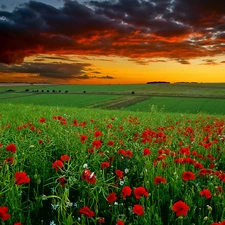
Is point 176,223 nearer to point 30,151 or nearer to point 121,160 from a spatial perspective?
point 121,160

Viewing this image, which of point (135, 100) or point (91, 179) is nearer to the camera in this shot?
point (91, 179)

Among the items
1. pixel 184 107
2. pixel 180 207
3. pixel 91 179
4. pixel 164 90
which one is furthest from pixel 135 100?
pixel 180 207

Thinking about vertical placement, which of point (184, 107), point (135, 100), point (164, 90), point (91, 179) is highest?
point (164, 90)

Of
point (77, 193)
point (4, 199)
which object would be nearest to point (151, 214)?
point (77, 193)

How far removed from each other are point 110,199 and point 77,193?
3.75 ft

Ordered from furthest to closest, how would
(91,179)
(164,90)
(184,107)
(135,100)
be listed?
(164,90)
(135,100)
(184,107)
(91,179)

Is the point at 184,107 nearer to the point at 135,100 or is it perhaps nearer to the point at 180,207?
the point at 135,100

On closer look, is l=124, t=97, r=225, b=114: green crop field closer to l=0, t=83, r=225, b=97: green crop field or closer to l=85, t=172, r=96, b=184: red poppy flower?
l=0, t=83, r=225, b=97: green crop field

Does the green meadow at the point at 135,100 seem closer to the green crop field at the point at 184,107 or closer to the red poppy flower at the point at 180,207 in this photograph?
the green crop field at the point at 184,107

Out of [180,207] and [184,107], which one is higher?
[180,207]

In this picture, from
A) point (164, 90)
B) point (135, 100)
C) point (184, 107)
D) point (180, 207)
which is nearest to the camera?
point (180, 207)

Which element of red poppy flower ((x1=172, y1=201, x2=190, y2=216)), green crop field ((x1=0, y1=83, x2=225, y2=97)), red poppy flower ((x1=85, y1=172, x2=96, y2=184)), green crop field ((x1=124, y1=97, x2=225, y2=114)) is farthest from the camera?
green crop field ((x1=0, y1=83, x2=225, y2=97))

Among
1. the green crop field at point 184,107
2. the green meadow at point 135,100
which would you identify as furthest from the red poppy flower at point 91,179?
the green crop field at point 184,107

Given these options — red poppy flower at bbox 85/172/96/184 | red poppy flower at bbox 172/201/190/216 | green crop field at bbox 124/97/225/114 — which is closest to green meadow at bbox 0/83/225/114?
green crop field at bbox 124/97/225/114
